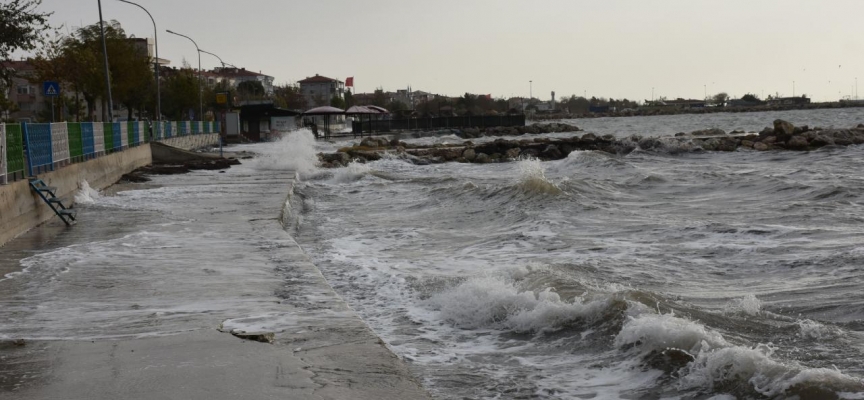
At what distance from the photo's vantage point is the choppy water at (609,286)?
6.36m

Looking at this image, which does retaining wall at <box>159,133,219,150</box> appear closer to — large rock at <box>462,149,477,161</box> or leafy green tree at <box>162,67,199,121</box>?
large rock at <box>462,149,477,161</box>

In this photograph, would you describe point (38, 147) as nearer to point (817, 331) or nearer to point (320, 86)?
point (817, 331)

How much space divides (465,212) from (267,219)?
5.85 m

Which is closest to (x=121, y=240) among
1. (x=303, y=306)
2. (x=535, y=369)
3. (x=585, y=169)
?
(x=303, y=306)

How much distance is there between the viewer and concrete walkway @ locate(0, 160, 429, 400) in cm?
558

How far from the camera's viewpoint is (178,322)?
7262 millimetres

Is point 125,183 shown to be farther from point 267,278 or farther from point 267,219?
point 267,278

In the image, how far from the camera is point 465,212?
19.4 m

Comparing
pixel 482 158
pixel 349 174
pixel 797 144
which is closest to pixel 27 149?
pixel 349 174

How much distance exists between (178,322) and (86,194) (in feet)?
39.7

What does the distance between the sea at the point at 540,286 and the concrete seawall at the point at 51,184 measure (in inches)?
23.4

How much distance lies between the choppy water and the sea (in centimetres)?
3

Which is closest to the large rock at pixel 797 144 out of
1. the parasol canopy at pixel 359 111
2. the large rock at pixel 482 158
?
the large rock at pixel 482 158

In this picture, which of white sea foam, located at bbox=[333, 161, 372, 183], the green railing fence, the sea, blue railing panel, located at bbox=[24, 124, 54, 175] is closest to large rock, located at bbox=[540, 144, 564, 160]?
white sea foam, located at bbox=[333, 161, 372, 183]
